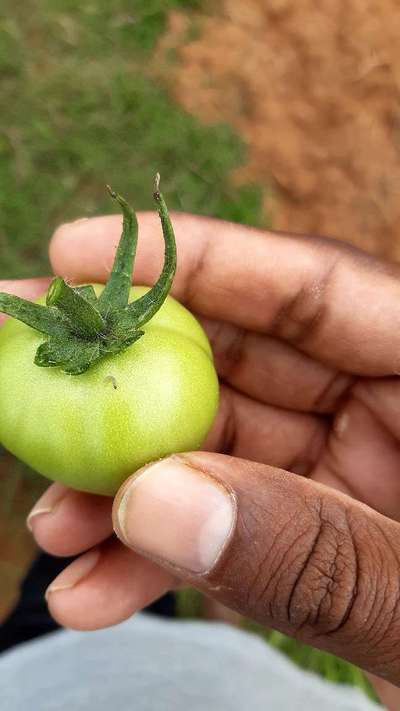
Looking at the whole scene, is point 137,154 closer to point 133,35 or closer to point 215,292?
point 133,35

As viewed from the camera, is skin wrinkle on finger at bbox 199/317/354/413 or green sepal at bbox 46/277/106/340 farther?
skin wrinkle on finger at bbox 199/317/354/413

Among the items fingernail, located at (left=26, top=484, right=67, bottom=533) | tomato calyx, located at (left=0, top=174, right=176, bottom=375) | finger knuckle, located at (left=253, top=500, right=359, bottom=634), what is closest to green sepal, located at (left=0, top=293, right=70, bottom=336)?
tomato calyx, located at (left=0, top=174, right=176, bottom=375)

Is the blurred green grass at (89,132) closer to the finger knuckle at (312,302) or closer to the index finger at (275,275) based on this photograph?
the index finger at (275,275)

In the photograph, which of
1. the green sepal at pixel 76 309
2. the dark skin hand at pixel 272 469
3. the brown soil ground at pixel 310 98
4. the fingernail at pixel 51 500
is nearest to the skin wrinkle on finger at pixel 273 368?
the dark skin hand at pixel 272 469

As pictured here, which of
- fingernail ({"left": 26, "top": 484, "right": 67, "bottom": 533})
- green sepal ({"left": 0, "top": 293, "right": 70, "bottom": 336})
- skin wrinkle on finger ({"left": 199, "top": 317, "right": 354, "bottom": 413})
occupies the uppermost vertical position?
green sepal ({"left": 0, "top": 293, "right": 70, "bottom": 336})

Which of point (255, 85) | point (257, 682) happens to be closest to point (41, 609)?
point (257, 682)

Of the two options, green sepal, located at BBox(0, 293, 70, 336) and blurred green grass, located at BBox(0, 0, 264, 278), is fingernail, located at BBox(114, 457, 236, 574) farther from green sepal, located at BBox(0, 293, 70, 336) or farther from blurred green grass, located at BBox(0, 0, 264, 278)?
blurred green grass, located at BBox(0, 0, 264, 278)

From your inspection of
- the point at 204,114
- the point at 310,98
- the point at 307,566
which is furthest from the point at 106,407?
the point at 310,98

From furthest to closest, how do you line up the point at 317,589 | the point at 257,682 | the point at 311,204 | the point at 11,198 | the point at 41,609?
the point at 311,204
the point at 11,198
the point at 41,609
the point at 257,682
the point at 317,589

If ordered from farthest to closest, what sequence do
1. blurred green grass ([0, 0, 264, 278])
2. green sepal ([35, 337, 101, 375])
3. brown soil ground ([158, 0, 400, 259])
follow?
brown soil ground ([158, 0, 400, 259]), blurred green grass ([0, 0, 264, 278]), green sepal ([35, 337, 101, 375])
